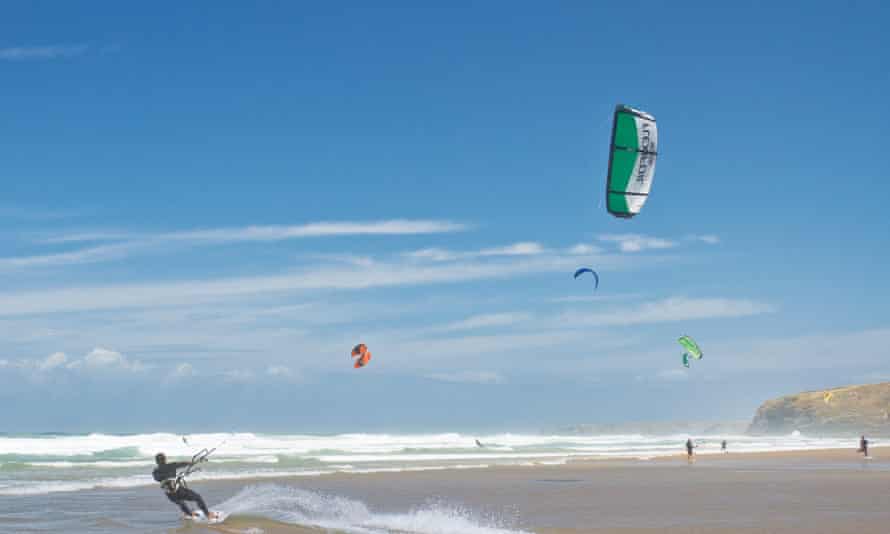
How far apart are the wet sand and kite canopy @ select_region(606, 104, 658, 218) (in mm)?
5393

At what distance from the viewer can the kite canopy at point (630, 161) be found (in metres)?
15.9

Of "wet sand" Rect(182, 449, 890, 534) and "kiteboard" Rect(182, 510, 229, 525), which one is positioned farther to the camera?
"kiteboard" Rect(182, 510, 229, 525)

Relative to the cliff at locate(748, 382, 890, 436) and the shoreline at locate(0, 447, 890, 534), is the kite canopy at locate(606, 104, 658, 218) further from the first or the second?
the cliff at locate(748, 382, 890, 436)

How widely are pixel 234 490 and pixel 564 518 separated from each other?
27.0ft

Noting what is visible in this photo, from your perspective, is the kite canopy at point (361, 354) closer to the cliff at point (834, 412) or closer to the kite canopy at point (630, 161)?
the kite canopy at point (630, 161)

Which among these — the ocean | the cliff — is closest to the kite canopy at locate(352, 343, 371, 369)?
the ocean

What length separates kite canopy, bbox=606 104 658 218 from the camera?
52.2 ft

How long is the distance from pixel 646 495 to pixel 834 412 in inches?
2574

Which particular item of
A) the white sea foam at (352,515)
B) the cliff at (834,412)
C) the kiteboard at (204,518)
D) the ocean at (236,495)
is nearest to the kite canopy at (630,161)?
the ocean at (236,495)

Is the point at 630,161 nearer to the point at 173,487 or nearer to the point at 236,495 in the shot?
the point at 173,487

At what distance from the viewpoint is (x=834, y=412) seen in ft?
245

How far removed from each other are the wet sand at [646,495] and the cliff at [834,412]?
49742 millimetres

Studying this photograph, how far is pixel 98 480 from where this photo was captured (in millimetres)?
21734

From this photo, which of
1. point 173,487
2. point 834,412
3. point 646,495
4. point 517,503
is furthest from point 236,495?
point 834,412
